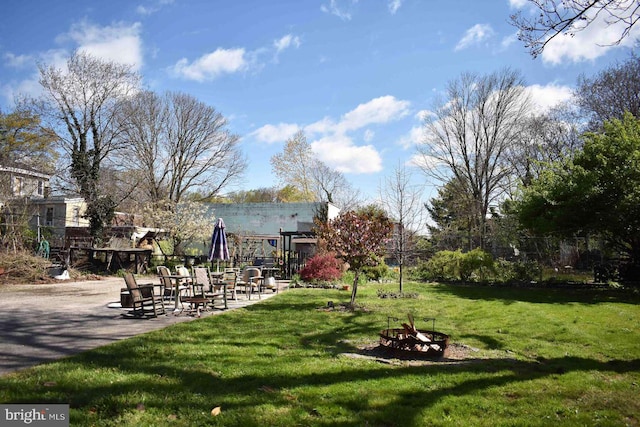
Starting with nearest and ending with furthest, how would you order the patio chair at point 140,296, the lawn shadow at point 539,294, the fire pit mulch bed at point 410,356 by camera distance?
the fire pit mulch bed at point 410,356
the patio chair at point 140,296
the lawn shadow at point 539,294

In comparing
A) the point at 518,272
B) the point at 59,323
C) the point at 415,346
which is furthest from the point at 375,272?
the point at 59,323

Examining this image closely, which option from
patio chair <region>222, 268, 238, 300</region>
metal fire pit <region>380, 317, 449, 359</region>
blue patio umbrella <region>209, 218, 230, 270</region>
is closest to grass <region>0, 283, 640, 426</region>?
metal fire pit <region>380, 317, 449, 359</region>

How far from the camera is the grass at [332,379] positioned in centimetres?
371

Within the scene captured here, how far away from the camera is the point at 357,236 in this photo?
10500mm

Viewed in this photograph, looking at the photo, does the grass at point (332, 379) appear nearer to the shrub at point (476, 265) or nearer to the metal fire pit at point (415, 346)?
the metal fire pit at point (415, 346)

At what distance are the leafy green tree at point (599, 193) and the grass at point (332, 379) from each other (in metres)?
6.41

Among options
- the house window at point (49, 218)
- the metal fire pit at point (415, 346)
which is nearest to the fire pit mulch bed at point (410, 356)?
the metal fire pit at point (415, 346)

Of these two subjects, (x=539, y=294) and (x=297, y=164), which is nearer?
(x=539, y=294)

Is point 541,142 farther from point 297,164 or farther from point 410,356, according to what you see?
point 410,356

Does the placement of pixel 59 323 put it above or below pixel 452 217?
below

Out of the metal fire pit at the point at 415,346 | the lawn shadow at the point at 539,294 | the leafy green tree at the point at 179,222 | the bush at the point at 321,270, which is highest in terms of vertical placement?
the leafy green tree at the point at 179,222

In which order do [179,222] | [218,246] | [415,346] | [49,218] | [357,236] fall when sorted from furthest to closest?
[49,218]
[179,222]
[218,246]
[357,236]
[415,346]

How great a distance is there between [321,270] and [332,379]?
452 inches

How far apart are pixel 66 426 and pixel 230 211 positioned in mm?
29219
